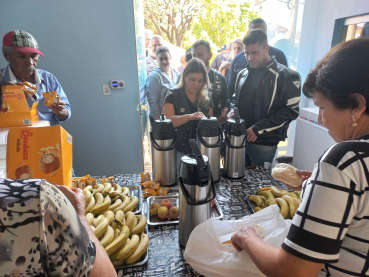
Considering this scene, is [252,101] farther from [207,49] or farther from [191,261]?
[191,261]

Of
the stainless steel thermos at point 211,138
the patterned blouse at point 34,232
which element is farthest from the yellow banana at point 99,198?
the patterned blouse at point 34,232

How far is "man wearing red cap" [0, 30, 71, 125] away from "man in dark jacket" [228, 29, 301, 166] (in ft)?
5.36

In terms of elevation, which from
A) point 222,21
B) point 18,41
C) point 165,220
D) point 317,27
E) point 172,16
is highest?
point 172,16

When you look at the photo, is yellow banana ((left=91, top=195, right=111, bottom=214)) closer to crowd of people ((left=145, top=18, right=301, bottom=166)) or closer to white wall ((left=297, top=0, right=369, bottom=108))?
crowd of people ((left=145, top=18, right=301, bottom=166))

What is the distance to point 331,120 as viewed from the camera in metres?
0.80

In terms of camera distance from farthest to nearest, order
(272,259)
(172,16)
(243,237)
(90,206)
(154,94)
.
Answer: (172,16)
(154,94)
(90,206)
(243,237)
(272,259)

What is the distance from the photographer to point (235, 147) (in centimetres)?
186

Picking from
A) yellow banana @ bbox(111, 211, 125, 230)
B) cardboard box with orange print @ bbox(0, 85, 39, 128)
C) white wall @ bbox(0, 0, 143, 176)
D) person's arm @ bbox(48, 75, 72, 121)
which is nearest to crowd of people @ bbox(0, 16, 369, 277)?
yellow banana @ bbox(111, 211, 125, 230)

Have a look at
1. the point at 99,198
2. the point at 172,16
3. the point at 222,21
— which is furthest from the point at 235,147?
the point at 172,16

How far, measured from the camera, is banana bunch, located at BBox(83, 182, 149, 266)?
3.59ft

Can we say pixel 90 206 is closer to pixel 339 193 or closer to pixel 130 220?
pixel 130 220

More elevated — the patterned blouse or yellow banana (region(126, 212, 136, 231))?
the patterned blouse

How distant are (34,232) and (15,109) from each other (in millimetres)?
1553

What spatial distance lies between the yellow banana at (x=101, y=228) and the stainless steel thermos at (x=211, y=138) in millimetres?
826
